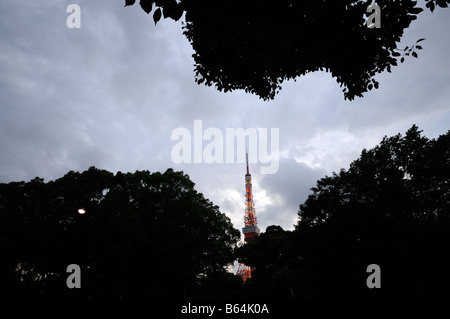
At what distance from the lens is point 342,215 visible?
24.0 metres

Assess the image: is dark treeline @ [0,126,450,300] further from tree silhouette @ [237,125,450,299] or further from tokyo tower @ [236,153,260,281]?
tokyo tower @ [236,153,260,281]

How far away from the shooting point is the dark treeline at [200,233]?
67.7 feet

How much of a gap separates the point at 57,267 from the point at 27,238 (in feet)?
12.7

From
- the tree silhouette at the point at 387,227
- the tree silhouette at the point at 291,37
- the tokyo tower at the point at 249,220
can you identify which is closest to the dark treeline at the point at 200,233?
the tree silhouette at the point at 387,227

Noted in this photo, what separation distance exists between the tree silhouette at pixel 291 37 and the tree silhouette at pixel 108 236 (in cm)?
1740

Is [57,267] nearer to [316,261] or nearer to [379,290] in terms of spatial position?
[316,261]

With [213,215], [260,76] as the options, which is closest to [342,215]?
[213,215]

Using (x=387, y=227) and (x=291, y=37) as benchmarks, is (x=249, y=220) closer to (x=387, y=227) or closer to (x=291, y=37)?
(x=387, y=227)

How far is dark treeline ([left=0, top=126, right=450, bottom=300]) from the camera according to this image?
20641 millimetres

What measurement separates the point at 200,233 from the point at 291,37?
24.6 m

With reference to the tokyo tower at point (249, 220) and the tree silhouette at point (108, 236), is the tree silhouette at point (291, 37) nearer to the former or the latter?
the tree silhouette at point (108, 236)

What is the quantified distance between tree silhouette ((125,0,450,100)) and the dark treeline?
51.0 ft

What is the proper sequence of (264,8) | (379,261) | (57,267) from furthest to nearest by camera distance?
(57,267) < (379,261) < (264,8)

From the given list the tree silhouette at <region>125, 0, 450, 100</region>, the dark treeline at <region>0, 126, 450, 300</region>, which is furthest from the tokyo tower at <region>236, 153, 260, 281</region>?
the tree silhouette at <region>125, 0, 450, 100</region>
